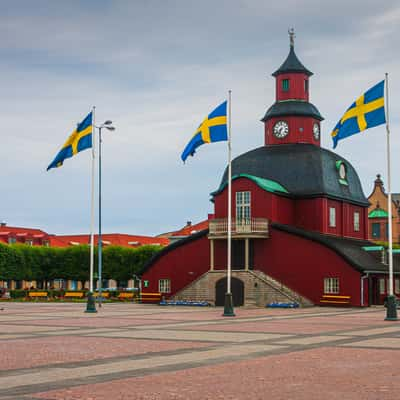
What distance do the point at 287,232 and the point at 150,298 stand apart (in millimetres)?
13612

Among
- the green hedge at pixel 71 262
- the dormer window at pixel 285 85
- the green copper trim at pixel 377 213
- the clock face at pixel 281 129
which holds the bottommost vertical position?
the green hedge at pixel 71 262

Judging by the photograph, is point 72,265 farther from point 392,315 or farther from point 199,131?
point 392,315

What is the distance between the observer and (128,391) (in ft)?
39.4

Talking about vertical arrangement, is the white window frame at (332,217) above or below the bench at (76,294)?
above

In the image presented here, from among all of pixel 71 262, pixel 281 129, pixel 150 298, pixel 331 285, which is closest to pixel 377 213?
pixel 71 262

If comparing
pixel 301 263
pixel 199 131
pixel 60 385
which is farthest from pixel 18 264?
pixel 60 385

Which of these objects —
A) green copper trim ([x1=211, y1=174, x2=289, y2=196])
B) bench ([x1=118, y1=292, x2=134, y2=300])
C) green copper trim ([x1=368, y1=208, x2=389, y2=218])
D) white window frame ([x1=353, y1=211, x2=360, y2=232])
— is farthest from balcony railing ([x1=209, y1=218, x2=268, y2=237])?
green copper trim ([x1=368, y1=208, x2=389, y2=218])

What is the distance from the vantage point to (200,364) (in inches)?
617

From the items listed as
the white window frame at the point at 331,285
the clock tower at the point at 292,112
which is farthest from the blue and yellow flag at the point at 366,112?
the clock tower at the point at 292,112

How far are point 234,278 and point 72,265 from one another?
42.6m

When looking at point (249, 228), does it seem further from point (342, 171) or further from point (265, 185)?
point (342, 171)

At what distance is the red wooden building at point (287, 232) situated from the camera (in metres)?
51.8

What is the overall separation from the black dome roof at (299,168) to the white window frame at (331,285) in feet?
25.9

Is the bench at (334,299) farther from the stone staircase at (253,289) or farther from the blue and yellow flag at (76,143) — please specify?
the blue and yellow flag at (76,143)
